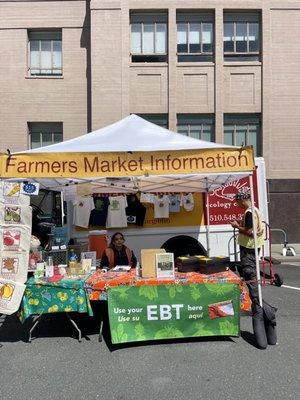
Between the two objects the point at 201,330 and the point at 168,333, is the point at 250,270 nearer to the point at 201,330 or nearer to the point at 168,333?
the point at 201,330

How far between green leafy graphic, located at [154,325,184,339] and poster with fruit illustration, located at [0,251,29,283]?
1734 millimetres

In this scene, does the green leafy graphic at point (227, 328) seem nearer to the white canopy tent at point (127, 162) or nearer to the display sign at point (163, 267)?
the display sign at point (163, 267)

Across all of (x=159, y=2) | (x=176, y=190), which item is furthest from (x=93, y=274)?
(x=159, y=2)

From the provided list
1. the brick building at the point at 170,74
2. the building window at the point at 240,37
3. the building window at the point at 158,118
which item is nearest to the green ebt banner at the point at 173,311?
the brick building at the point at 170,74

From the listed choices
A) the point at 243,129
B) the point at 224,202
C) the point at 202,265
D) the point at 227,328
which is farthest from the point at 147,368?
the point at 243,129

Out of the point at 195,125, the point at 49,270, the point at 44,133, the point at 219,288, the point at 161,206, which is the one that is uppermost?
the point at 195,125

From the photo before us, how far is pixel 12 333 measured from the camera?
5961mm

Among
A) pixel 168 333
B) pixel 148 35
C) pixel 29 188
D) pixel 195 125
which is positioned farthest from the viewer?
pixel 195 125

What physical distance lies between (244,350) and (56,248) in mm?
2932

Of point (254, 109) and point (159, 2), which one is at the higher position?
point (159, 2)

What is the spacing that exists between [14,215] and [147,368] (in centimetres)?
246

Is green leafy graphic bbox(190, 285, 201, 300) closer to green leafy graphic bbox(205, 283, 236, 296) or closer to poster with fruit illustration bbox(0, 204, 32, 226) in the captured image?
green leafy graphic bbox(205, 283, 236, 296)

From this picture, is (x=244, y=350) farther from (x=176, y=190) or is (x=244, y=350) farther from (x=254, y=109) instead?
(x=254, y=109)

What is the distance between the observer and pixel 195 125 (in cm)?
1708
